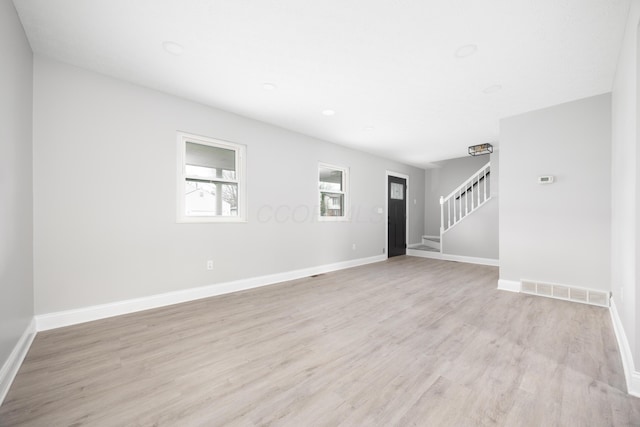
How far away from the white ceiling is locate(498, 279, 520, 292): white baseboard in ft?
8.17

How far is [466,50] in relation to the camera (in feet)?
7.76

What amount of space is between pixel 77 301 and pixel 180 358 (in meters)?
1.56

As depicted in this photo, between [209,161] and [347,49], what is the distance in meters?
2.41

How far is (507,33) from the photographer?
2133 mm

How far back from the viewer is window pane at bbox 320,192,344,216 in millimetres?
5387

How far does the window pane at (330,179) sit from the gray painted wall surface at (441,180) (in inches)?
143

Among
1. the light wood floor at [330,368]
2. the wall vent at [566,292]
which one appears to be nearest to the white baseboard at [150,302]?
the light wood floor at [330,368]

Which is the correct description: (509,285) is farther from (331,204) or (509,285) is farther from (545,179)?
(331,204)

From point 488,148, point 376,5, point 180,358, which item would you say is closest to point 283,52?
point 376,5

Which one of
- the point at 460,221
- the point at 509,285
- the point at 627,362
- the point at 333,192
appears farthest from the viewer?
the point at 460,221

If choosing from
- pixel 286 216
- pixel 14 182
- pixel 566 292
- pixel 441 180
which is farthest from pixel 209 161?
pixel 441 180

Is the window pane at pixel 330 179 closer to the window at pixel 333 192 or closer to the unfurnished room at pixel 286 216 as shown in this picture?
the window at pixel 333 192

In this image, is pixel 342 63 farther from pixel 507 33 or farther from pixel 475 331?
pixel 475 331

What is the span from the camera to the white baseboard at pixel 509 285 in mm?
3811
